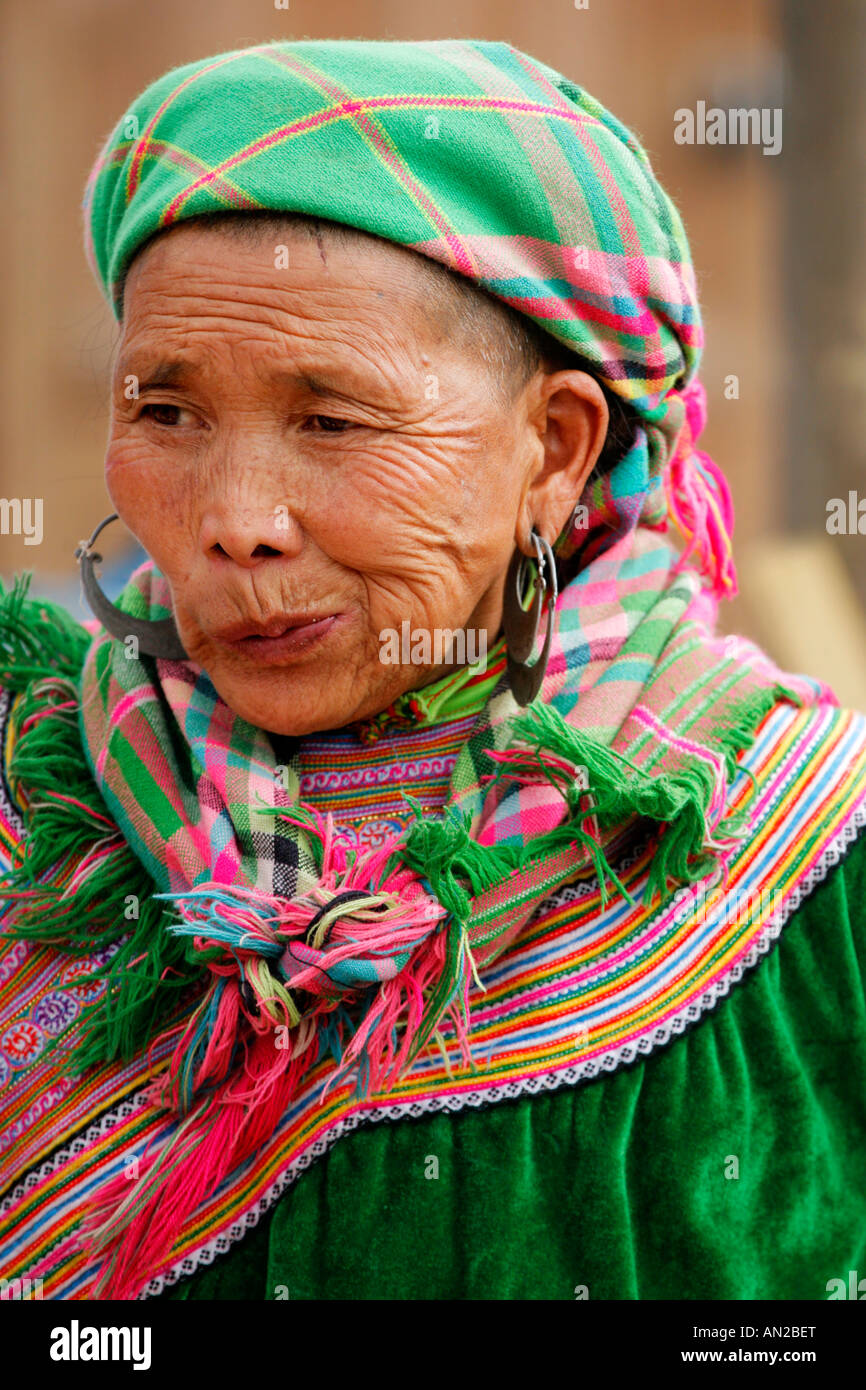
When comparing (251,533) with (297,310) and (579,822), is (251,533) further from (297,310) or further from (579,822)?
(579,822)

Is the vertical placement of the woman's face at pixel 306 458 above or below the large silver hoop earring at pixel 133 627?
above

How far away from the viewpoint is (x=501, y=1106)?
174cm

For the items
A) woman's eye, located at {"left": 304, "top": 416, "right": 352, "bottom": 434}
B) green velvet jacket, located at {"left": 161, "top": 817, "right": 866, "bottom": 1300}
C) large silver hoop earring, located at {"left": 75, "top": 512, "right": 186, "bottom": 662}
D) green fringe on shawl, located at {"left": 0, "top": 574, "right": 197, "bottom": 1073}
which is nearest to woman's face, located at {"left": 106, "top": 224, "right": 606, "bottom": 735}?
woman's eye, located at {"left": 304, "top": 416, "right": 352, "bottom": 434}

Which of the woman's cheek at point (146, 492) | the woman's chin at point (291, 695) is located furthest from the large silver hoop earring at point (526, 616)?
the woman's cheek at point (146, 492)

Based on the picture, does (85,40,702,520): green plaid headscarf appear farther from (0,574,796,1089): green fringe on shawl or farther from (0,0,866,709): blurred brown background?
(0,0,866,709): blurred brown background

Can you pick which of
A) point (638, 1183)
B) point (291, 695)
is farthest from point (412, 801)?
point (638, 1183)

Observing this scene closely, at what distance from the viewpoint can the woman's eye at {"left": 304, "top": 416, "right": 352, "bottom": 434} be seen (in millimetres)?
1651

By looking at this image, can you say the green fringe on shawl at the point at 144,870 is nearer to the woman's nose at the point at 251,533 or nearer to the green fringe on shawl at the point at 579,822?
the green fringe on shawl at the point at 579,822

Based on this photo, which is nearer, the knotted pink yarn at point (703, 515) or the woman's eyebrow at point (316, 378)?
the woman's eyebrow at point (316, 378)

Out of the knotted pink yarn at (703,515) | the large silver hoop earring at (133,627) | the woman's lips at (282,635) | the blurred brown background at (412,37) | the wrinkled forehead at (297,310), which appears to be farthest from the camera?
the blurred brown background at (412,37)

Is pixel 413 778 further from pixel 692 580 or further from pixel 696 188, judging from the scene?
pixel 696 188

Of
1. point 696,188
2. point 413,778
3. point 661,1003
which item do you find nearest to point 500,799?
point 413,778

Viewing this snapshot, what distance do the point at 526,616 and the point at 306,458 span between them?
0.37m

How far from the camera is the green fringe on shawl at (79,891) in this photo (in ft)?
5.86
